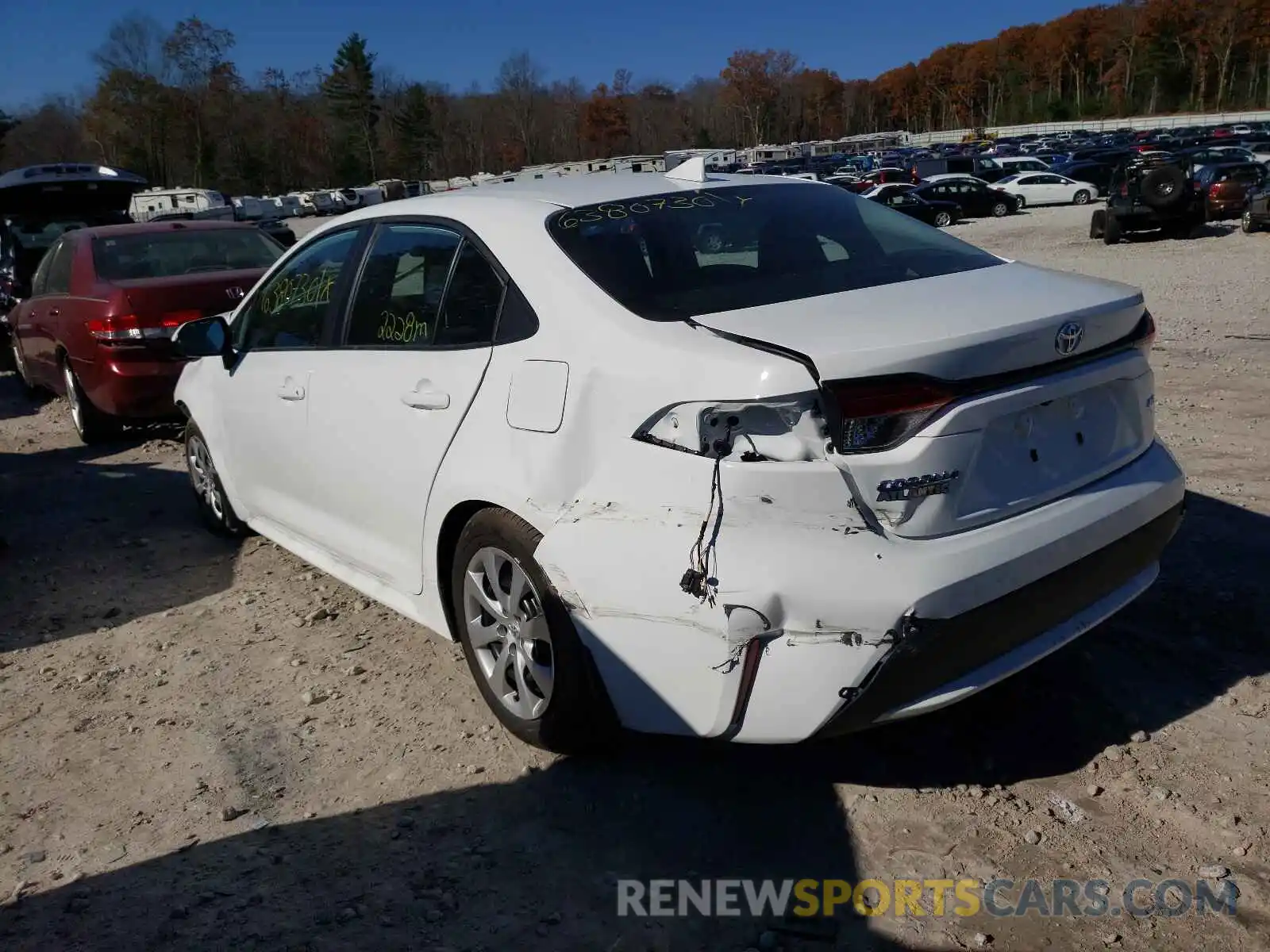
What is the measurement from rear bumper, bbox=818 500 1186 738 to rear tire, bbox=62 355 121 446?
655 centimetres

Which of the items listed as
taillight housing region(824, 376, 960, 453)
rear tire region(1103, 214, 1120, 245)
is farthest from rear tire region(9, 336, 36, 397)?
rear tire region(1103, 214, 1120, 245)

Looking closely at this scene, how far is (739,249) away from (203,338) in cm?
253

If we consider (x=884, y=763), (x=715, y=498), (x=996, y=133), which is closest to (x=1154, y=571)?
(x=884, y=763)

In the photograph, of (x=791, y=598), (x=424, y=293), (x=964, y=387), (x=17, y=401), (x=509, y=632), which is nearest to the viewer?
(x=791, y=598)

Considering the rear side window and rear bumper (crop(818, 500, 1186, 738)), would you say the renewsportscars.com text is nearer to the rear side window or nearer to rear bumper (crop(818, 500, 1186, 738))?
rear bumper (crop(818, 500, 1186, 738))

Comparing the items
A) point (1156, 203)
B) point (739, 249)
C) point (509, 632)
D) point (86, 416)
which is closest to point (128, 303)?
point (86, 416)

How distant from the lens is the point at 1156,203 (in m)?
20.1

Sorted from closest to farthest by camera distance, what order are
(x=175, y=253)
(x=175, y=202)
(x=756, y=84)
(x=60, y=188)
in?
(x=175, y=253)
(x=60, y=188)
(x=175, y=202)
(x=756, y=84)

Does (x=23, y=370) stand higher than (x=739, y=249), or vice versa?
(x=739, y=249)

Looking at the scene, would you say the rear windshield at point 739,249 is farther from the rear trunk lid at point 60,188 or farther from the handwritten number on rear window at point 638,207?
the rear trunk lid at point 60,188

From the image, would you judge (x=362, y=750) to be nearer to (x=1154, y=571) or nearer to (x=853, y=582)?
(x=853, y=582)

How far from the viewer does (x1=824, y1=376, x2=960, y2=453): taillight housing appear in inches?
92.4

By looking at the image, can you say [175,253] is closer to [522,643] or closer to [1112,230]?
[522,643]

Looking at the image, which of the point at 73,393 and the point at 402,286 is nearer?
the point at 402,286
